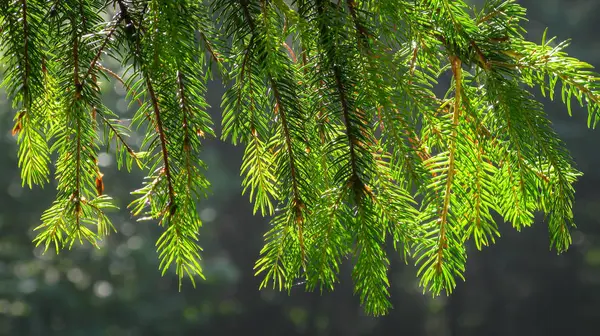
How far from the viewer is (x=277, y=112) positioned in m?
0.56

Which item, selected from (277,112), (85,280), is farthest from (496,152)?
(85,280)

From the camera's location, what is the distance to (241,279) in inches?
407

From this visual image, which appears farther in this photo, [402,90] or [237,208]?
[237,208]

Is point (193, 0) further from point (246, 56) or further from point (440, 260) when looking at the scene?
point (440, 260)

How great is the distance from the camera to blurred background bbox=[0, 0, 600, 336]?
28.0ft

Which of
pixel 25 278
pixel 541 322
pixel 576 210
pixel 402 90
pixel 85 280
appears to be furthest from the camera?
pixel 541 322

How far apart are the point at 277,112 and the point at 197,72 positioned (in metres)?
0.08

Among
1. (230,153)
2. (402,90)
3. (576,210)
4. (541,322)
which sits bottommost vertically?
(402,90)

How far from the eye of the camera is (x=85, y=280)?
9.03 m

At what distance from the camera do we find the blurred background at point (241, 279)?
8.54 m

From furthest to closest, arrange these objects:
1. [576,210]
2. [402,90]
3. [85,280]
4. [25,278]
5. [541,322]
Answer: [541,322], [576,210], [85,280], [25,278], [402,90]

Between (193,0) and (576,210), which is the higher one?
(576,210)

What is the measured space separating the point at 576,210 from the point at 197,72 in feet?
33.0

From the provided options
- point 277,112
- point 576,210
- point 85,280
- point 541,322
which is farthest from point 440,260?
point 541,322
